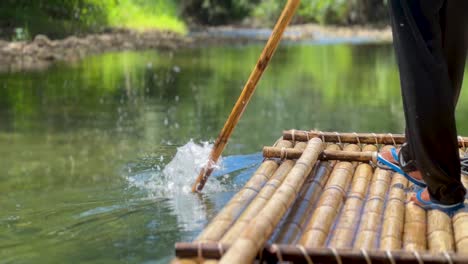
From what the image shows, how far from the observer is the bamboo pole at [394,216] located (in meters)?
2.31

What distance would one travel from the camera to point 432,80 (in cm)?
251

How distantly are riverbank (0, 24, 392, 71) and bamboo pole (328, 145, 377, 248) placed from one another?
7.96 metres

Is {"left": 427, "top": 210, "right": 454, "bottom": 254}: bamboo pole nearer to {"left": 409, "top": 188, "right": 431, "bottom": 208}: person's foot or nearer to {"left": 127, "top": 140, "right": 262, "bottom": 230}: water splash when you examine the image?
{"left": 409, "top": 188, "right": 431, "bottom": 208}: person's foot

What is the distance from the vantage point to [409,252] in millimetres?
2062

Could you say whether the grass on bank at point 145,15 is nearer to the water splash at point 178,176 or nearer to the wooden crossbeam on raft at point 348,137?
the water splash at point 178,176

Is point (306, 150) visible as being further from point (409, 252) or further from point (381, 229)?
point (409, 252)

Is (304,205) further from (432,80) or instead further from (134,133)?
(134,133)

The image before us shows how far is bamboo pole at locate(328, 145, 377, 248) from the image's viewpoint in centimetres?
234

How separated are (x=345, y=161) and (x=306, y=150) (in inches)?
8.5

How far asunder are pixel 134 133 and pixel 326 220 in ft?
11.3

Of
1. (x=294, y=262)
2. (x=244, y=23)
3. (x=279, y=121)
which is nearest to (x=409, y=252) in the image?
(x=294, y=262)

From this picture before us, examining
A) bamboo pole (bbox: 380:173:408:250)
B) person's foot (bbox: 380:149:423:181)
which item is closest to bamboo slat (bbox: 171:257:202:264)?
bamboo pole (bbox: 380:173:408:250)

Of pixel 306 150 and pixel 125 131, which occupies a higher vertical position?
pixel 306 150

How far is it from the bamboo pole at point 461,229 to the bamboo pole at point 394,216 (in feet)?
0.56
